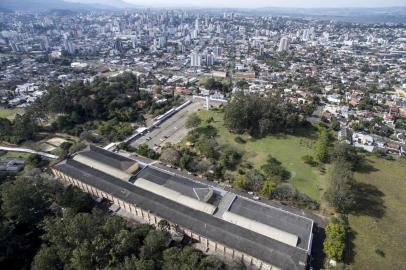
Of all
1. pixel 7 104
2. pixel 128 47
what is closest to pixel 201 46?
pixel 128 47

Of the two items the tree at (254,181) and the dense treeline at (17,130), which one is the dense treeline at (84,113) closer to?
the dense treeline at (17,130)

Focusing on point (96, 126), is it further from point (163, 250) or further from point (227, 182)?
point (163, 250)

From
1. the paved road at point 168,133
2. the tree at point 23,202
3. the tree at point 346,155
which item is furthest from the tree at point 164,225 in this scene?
the tree at point 346,155

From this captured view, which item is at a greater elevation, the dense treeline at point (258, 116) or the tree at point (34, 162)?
the dense treeline at point (258, 116)

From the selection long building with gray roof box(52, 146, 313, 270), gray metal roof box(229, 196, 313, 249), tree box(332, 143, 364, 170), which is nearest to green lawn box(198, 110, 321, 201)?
tree box(332, 143, 364, 170)

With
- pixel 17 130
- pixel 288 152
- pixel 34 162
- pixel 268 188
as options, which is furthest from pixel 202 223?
pixel 17 130

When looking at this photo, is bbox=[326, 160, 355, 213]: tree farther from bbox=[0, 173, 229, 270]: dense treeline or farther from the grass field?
the grass field

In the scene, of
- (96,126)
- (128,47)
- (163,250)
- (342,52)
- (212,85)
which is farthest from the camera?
(128,47)
